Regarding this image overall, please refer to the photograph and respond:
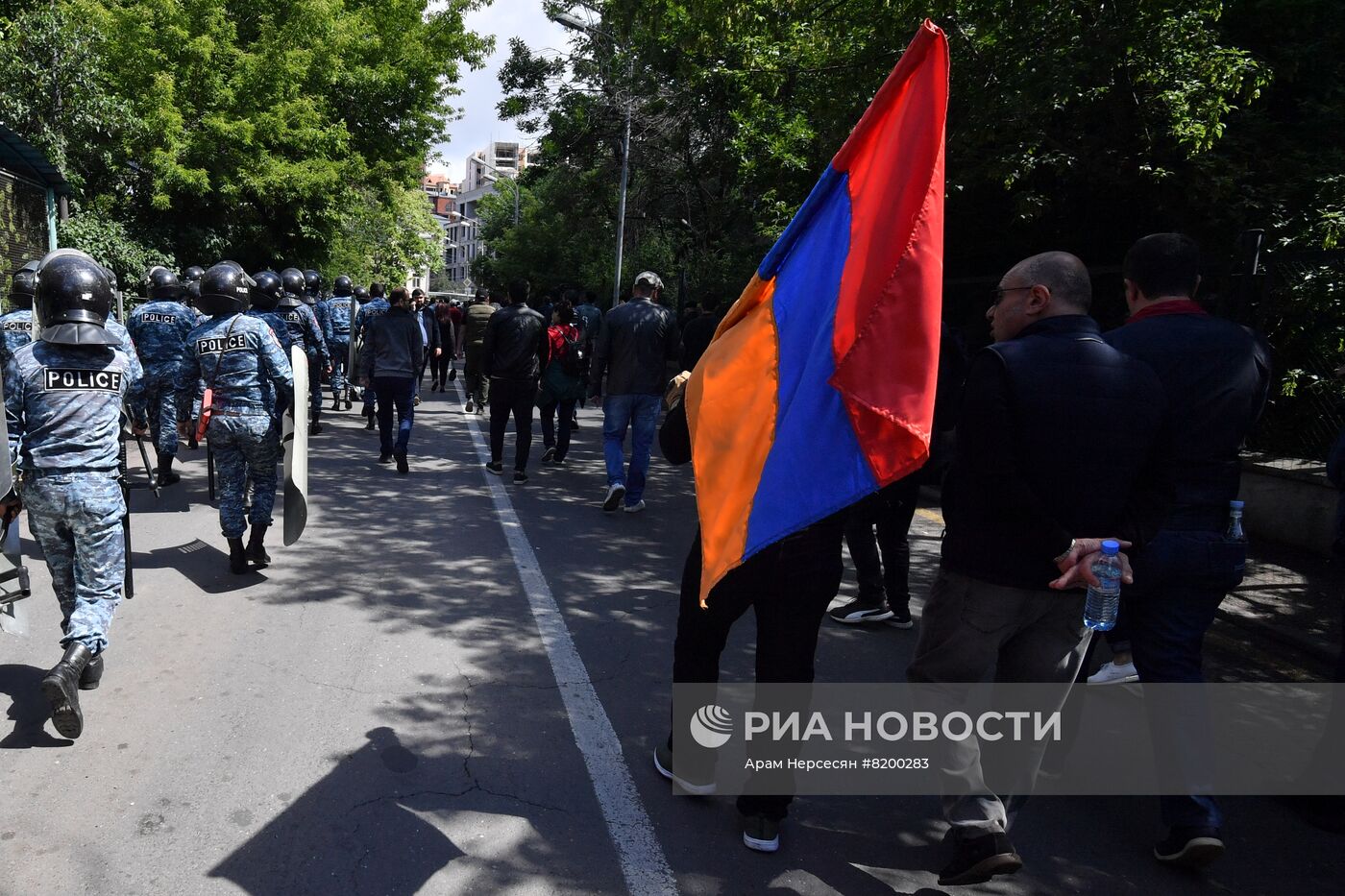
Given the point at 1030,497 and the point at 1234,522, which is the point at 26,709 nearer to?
the point at 1030,497

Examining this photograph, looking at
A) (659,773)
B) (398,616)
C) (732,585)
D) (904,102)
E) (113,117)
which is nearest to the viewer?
(904,102)

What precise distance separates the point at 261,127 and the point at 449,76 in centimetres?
624

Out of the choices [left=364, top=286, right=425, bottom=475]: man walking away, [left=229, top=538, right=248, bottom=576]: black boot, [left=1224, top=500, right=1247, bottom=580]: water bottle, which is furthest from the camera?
[left=364, top=286, right=425, bottom=475]: man walking away

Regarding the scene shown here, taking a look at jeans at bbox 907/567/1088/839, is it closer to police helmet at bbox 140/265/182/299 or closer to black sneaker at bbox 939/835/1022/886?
black sneaker at bbox 939/835/1022/886

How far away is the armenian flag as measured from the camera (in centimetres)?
271

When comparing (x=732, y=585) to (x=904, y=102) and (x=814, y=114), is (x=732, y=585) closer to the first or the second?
(x=904, y=102)

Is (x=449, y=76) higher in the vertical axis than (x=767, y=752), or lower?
higher

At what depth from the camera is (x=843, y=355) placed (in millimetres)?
2734

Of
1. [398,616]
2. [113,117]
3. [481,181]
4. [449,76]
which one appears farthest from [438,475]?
[481,181]

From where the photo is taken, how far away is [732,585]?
3111 millimetres

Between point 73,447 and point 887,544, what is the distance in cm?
397

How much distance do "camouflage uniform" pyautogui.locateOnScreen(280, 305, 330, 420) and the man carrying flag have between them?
8525mm

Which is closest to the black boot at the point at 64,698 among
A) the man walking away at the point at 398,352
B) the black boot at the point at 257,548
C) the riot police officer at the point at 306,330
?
the black boot at the point at 257,548

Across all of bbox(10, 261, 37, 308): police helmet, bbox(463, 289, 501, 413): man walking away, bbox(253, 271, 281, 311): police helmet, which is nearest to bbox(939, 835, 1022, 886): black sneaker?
→ bbox(253, 271, 281, 311): police helmet
